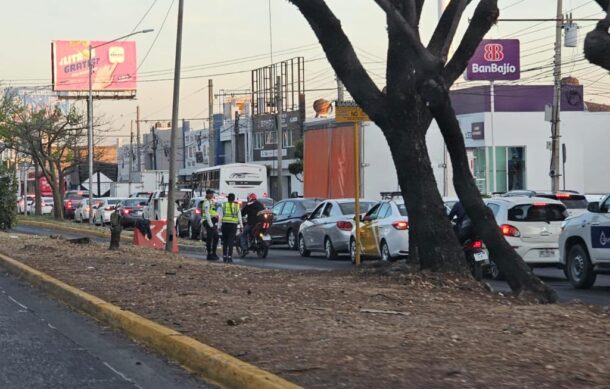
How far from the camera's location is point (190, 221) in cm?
3478

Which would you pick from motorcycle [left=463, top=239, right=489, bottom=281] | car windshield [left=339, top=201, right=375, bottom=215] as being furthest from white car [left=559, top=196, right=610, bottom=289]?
car windshield [left=339, top=201, right=375, bottom=215]

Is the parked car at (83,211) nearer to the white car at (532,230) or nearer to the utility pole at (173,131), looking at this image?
the utility pole at (173,131)

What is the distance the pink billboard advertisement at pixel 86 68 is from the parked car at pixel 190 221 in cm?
3895

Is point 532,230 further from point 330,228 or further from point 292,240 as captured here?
point 292,240

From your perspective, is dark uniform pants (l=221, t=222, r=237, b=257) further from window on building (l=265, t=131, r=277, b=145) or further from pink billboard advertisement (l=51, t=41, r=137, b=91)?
pink billboard advertisement (l=51, t=41, r=137, b=91)

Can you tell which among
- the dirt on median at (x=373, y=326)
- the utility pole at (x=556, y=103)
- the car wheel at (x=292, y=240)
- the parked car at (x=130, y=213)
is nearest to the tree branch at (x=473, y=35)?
the dirt on median at (x=373, y=326)

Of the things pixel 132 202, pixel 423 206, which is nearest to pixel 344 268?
pixel 423 206

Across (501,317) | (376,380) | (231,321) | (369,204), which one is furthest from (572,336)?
(369,204)

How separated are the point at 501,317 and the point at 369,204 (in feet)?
49.1

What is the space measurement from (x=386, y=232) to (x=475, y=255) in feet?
16.3

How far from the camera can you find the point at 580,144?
52000mm

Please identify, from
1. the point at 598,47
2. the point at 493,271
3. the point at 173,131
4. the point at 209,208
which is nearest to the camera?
the point at 598,47

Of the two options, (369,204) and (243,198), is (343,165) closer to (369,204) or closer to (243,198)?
(369,204)

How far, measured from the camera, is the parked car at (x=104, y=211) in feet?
155
